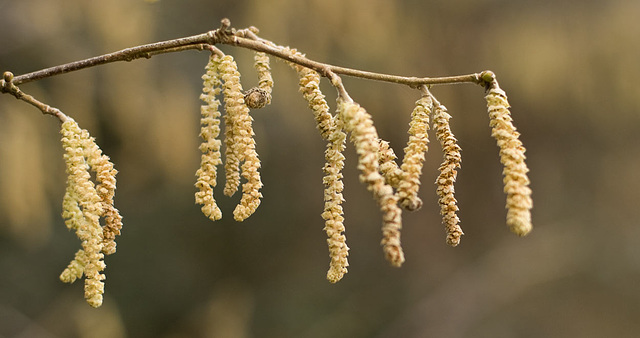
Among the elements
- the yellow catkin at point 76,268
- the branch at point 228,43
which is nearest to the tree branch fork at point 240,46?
the branch at point 228,43

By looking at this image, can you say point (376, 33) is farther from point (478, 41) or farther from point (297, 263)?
point (297, 263)

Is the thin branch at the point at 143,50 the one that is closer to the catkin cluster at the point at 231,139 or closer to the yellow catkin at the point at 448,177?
the catkin cluster at the point at 231,139

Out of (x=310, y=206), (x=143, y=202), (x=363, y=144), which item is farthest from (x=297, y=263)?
(x=363, y=144)

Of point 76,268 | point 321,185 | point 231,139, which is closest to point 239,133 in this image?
point 231,139

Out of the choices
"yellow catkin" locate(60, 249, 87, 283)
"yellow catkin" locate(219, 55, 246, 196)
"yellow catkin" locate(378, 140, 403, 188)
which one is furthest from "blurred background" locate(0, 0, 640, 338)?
"yellow catkin" locate(378, 140, 403, 188)

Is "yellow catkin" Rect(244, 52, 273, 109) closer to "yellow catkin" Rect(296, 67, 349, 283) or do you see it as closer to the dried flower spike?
"yellow catkin" Rect(296, 67, 349, 283)

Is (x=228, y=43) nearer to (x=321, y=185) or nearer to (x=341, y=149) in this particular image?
(x=341, y=149)
